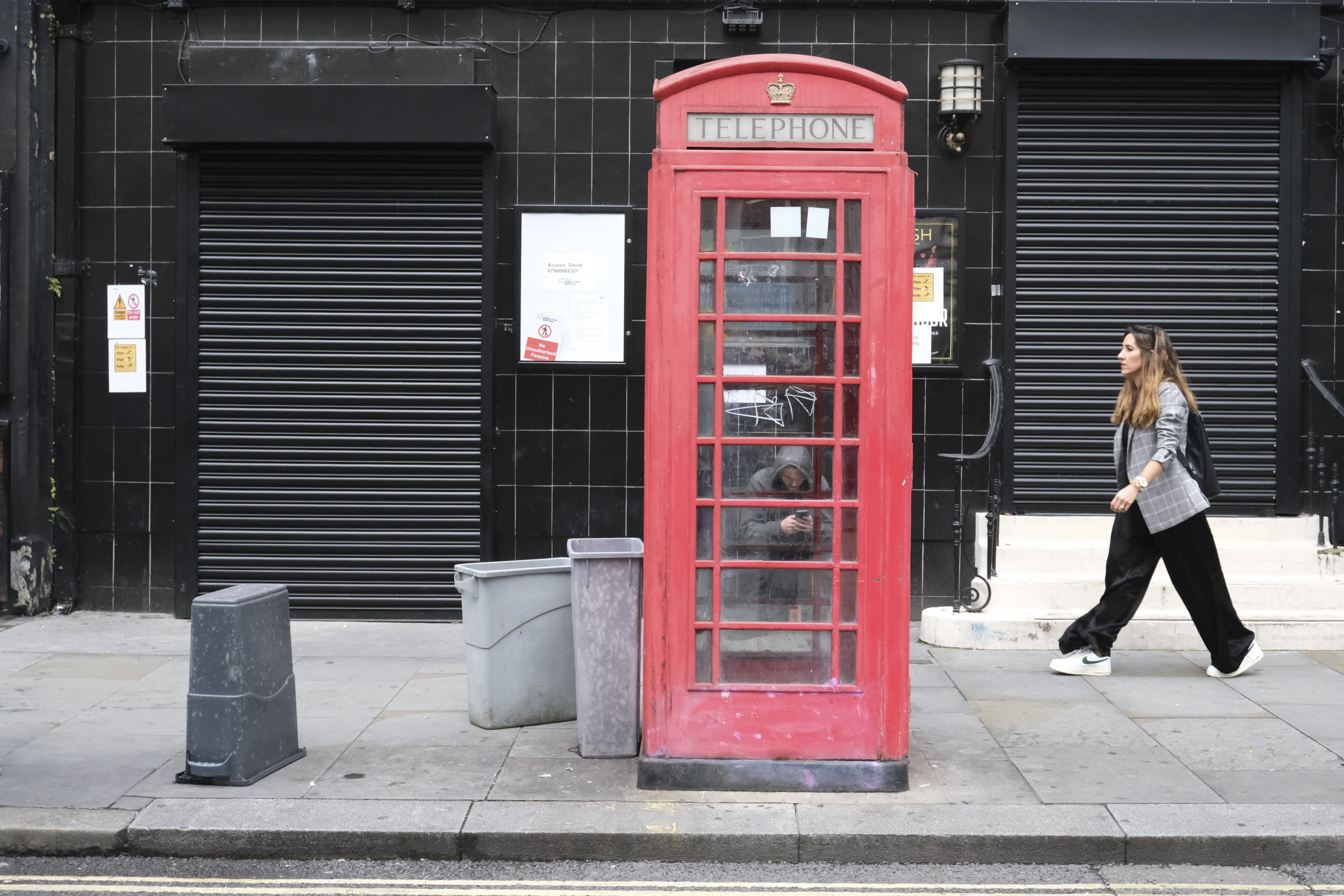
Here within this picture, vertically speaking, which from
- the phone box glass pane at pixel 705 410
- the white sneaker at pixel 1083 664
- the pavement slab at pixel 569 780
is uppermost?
the phone box glass pane at pixel 705 410

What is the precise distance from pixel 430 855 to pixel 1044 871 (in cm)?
232

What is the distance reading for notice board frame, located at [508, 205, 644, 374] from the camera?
8.87 metres

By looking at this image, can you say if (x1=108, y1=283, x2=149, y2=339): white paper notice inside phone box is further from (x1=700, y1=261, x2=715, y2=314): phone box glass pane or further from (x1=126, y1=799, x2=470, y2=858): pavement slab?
(x1=700, y1=261, x2=715, y2=314): phone box glass pane

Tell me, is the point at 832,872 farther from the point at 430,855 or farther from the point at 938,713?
the point at 938,713

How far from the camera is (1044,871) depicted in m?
4.59

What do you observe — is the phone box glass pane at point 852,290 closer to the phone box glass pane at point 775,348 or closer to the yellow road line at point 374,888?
the phone box glass pane at point 775,348

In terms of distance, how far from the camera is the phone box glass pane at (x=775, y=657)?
17.0 feet

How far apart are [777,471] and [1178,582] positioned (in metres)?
3.35

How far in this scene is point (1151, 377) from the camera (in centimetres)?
702

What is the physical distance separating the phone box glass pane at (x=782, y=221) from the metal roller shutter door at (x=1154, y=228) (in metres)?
4.24

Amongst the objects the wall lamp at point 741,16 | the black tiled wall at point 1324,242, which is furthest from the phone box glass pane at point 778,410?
the black tiled wall at point 1324,242

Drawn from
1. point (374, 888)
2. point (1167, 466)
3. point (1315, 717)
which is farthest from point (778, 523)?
point (1315, 717)

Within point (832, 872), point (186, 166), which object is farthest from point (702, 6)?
point (832, 872)

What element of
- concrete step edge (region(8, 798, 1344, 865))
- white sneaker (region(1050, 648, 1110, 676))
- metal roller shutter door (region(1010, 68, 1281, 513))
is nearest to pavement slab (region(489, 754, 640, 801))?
concrete step edge (region(8, 798, 1344, 865))
